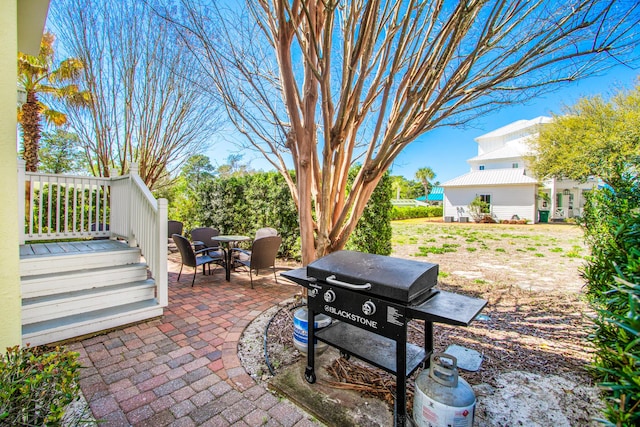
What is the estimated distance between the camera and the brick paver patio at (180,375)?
1.98 metres

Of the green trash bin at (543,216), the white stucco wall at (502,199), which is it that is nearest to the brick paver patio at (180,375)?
the white stucco wall at (502,199)

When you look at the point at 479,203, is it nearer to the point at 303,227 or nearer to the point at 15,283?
the point at 303,227

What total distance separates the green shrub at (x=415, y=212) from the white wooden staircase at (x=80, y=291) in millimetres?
21264

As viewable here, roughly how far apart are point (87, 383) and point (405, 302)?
2.67m

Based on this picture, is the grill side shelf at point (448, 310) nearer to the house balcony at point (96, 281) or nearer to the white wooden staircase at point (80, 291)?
the house balcony at point (96, 281)

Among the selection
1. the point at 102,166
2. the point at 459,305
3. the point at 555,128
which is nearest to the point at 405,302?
the point at 459,305

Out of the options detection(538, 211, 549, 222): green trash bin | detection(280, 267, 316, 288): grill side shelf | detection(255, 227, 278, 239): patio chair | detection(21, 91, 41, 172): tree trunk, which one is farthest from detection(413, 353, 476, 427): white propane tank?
detection(538, 211, 549, 222): green trash bin

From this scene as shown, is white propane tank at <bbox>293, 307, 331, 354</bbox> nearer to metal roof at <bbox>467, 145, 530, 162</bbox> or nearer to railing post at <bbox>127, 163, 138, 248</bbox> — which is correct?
railing post at <bbox>127, 163, 138, 248</bbox>

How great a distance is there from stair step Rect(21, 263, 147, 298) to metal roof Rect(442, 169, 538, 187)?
67.6ft

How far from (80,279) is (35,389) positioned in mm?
2947

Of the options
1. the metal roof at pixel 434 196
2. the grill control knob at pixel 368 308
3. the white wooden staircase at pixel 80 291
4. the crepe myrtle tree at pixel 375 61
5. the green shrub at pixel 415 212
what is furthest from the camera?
the metal roof at pixel 434 196

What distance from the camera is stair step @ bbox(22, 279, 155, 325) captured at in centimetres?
299

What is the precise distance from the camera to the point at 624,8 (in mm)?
2588

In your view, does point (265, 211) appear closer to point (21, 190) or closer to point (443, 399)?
point (21, 190)
